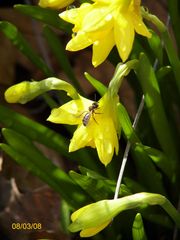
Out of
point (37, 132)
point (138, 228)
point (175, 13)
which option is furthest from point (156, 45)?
point (138, 228)

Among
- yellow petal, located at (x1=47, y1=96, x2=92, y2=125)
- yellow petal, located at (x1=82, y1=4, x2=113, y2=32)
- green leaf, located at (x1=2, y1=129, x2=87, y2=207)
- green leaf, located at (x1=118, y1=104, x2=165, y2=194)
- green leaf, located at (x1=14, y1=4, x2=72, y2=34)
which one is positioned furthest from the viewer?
green leaf, located at (x1=14, y1=4, x2=72, y2=34)

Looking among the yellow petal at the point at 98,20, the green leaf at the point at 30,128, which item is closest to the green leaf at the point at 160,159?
the green leaf at the point at 30,128

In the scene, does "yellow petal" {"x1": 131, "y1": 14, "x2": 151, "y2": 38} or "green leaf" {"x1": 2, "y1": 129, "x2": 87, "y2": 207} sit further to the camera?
"green leaf" {"x1": 2, "y1": 129, "x2": 87, "y2": 207}

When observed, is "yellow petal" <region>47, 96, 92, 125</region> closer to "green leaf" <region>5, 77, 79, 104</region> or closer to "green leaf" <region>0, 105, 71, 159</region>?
"green leaf" <region>5, 77, 79, 104</region>

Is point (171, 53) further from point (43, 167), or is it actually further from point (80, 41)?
point (43, 167)

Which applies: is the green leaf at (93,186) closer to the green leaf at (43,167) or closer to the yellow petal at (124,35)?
the green leaf at (43,167)

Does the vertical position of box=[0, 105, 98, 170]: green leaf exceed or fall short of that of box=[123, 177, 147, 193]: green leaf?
it exceeds it

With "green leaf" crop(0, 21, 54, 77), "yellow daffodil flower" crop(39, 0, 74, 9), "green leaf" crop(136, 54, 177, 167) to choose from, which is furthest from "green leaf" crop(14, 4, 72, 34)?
"green leaf" crop(136, 54, 177, 167)

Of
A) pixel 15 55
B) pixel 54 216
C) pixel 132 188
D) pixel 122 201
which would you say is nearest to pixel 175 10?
pixel 132 188
